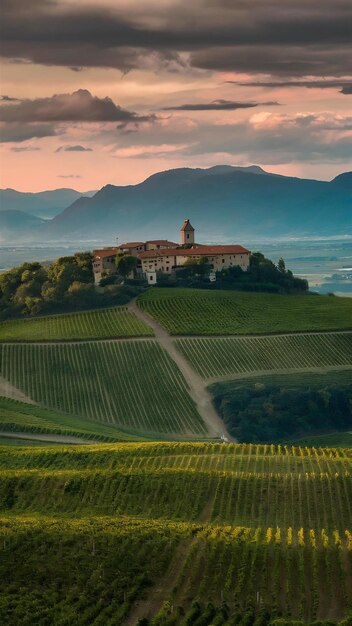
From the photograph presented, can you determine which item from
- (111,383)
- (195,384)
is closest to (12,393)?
(111,383)

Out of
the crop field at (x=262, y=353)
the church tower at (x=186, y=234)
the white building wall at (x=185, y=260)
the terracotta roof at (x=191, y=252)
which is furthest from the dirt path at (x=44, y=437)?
the church tower at (x=186, y=234)

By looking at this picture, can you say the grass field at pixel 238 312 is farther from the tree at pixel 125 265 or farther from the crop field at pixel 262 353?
the tree at pixel 125 265

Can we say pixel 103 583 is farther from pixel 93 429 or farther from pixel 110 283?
pixel 110 283

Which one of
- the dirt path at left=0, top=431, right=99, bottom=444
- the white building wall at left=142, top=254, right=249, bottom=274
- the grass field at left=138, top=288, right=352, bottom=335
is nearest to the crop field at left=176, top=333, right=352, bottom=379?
the grass field at left=138, top=288, right=352, bottom=335

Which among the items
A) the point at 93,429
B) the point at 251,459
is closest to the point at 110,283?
the point at 93,429

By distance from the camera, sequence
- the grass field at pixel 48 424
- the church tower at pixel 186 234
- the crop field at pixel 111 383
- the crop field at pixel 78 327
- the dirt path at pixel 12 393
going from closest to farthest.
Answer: the grass field at pixel 48 424 < the crop field at pixel 111 383 < the dirt path at pixel 12 393 < the crop field at pixel 78 327 < the church tower at pixel 186 234

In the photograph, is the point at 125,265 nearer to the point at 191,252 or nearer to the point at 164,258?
the point at 164,258
